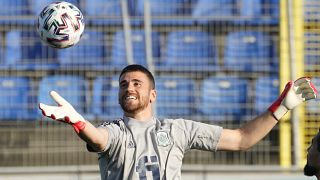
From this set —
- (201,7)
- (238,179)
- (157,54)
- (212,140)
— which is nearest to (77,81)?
(157,54)

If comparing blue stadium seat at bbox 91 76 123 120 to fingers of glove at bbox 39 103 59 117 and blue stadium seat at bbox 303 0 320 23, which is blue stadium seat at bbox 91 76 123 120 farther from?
fingers of glove at bbox 39 103 59 117

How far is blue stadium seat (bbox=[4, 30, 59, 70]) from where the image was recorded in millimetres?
10531

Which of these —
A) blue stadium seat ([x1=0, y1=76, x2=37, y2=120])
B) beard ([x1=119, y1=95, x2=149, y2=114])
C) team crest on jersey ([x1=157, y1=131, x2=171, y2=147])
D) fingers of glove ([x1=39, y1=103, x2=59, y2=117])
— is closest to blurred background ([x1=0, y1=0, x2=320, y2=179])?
blue stadium seat ([x1=0, y1=76, x2=37, y2=120])

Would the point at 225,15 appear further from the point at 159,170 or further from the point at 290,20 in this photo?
the point at 159,170

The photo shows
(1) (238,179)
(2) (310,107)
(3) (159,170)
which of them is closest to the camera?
(3) (159,170)

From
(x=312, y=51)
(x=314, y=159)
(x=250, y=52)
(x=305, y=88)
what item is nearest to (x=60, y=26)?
(x=305, y=88)

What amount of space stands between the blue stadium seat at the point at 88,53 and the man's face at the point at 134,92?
4.80 m

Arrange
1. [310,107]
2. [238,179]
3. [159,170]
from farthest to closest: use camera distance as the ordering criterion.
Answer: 1. [310,107]
2. [238,179]
3. [159,170]

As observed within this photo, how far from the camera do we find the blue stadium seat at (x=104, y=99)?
34.2 feet

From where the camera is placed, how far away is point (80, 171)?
941 cm

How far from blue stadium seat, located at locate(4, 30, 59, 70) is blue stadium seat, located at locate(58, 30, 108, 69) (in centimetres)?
14

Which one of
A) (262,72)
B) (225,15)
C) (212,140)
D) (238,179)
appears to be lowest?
(238,179)

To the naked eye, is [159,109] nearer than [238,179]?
No

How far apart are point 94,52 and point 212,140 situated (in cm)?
497
